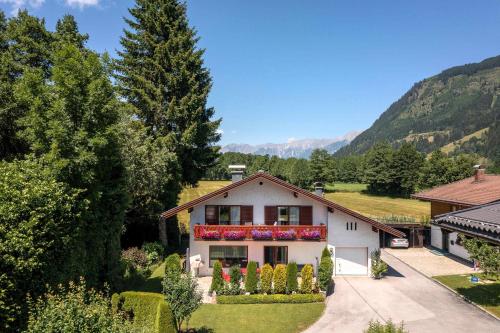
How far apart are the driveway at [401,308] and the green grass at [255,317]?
2.40 feet

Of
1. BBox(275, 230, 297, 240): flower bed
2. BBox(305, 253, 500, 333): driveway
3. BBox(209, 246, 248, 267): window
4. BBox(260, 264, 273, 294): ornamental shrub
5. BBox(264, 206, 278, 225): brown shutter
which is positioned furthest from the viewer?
BBox(264, 206, 278, 225): brown shutter

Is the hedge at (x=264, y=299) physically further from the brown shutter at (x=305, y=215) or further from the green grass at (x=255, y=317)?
the brown shutter at (x=305, y=215)

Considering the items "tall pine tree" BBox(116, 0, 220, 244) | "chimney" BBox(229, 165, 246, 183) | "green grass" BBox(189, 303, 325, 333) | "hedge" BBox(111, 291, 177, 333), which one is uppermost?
"tall pine tree" BBox(116, 0, 220, 244)

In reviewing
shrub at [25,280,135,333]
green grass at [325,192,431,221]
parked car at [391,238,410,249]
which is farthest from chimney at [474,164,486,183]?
shrub at [25,280,135,333]

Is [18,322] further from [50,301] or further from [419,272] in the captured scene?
[419,272]

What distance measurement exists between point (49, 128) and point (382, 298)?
1943 centimetres

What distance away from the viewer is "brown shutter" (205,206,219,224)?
27.0 metres

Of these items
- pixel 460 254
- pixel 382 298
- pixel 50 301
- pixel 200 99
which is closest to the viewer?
pixel 50 301

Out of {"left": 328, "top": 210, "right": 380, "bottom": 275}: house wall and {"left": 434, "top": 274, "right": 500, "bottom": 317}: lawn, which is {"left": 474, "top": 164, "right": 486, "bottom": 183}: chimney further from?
{"left": 328, "top": 210, "right": 380, "bottom": 275}: house wall

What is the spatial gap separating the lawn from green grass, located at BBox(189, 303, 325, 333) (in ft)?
27.3

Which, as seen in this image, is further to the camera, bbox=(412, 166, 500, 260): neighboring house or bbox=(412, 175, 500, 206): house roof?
bbox=(412, 166, 500, 260): neighboring house

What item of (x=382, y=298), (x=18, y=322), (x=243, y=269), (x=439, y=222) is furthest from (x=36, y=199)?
(x=382, y=298)

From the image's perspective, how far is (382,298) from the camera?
21125mm

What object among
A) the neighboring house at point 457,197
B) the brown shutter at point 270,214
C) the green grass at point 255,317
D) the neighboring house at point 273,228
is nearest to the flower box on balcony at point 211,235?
the neighboring house at point 273,228
